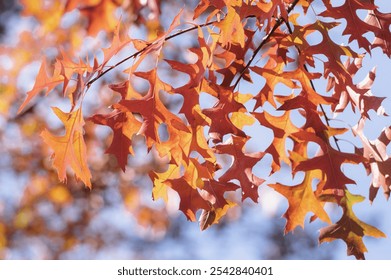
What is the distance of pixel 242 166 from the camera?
1.11 m

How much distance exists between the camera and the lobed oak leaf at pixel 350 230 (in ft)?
3.58

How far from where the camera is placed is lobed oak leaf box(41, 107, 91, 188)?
111 cm

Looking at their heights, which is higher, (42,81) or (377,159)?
(42,81)

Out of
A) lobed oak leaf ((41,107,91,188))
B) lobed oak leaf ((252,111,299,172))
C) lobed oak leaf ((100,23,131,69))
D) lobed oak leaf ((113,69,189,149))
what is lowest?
lobed oak leaf ((41,107,91,188))

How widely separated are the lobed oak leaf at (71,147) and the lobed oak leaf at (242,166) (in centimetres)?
26

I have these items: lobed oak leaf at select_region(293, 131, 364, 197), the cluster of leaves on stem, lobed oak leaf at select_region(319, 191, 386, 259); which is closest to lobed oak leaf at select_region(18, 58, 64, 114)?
the cluster of leaves on stem

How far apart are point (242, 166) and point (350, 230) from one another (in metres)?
0.24

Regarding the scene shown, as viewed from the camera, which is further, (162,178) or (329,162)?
(162,178)

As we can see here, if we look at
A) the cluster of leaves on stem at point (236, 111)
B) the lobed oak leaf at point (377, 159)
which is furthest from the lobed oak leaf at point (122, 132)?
the lobed oak leaf at point (377, 159)

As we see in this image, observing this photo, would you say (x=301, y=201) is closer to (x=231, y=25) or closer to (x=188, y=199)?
(x=188, y=199)

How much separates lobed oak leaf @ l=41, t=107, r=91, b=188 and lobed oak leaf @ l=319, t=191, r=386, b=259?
0.47m

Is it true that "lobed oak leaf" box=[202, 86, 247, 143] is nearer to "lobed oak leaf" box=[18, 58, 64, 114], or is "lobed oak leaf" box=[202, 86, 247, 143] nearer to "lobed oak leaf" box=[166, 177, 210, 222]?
"lobed oak leaf" box=[166, 177, 210, 222]

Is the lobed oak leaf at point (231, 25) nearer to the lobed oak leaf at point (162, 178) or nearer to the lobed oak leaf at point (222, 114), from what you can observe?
the lobed oak leaf at point (222, 114)

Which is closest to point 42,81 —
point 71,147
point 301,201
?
point 71,147
